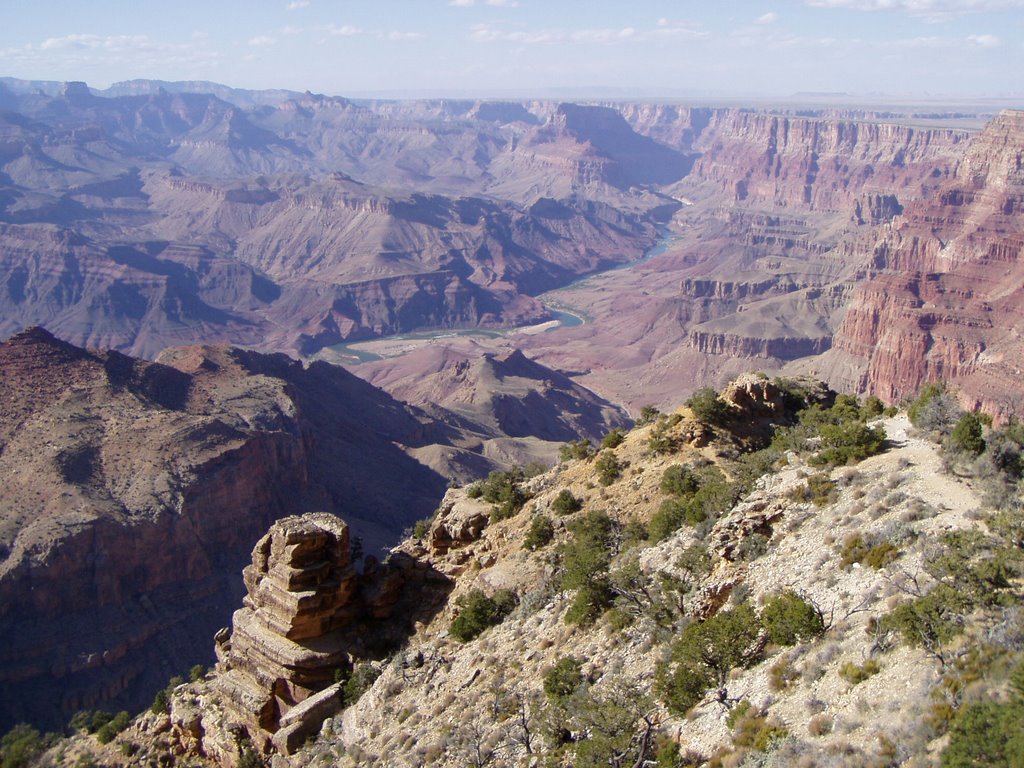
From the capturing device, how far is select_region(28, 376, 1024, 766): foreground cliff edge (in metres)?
13.9

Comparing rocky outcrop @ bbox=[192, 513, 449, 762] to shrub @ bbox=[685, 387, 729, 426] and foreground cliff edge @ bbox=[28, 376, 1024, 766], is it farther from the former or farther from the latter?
shrub @ bbox=[685, 387, 729, 426]

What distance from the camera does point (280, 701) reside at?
25516 mm

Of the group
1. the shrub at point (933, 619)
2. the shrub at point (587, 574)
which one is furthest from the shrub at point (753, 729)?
the shrub at point (587, 574)

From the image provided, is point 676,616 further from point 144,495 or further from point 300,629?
point 144,495

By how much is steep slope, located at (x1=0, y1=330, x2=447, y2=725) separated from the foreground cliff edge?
21188 mm

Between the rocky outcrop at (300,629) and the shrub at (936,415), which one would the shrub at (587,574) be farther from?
the shrub at (936,415)

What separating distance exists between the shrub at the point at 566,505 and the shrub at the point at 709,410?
18.0 ft

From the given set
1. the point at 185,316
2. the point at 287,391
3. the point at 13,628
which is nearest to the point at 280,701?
the point at 13,628

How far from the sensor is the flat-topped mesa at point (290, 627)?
83.7 ft

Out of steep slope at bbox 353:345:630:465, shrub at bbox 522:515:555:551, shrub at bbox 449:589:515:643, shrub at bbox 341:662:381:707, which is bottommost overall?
steep slope at bbox 353:345:630:465

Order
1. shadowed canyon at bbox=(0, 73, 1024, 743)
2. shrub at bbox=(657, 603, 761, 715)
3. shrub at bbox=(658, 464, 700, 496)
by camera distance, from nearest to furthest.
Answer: shrub at bbox=(657, 603, 761, 715), shrub at bbox=(658, 464, 700, 496), shadowed canyon at bbox=(0, 73, 1024, 743)

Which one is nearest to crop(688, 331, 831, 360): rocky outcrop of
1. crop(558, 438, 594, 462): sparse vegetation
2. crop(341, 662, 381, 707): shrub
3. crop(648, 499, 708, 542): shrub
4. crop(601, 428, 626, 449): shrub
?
crop(558, 438, 594, 462): sparse vegetation

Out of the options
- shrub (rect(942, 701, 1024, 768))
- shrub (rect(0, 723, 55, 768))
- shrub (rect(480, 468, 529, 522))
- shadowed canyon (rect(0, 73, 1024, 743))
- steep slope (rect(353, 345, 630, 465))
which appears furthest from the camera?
steep slope (rect(353, 345, 630, 465))

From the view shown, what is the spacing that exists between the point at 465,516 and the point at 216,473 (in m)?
39.4
